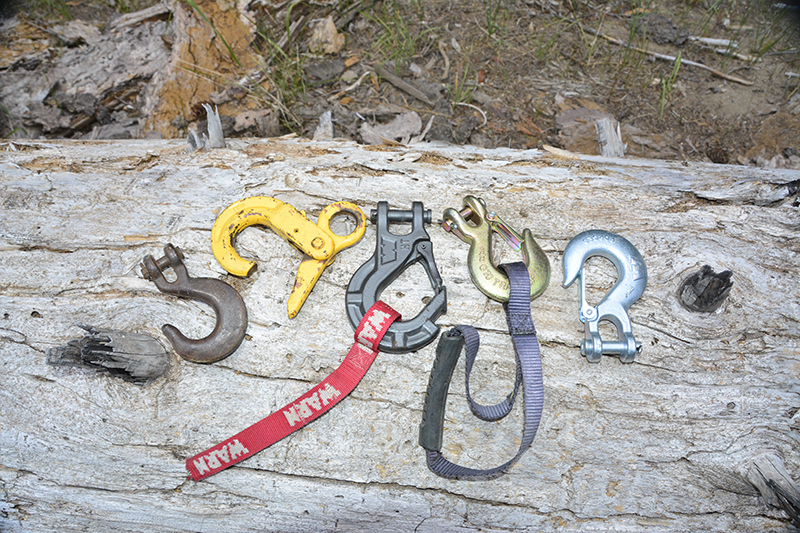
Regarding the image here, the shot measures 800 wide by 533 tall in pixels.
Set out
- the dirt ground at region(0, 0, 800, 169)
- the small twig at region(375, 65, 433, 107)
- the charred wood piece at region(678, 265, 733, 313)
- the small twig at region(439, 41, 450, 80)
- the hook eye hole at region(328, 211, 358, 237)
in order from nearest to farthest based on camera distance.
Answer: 1. the charred wood piece at region(678, 265, 733, 313)
2. the hook eye hole at region(328, 211, 358, 237)
3. the dirt ground at region(0, 0, 800, 169)
4. the small twig at region(375, 65, 433, 107)
5. the small twig at region(439, 41, 450, 80)

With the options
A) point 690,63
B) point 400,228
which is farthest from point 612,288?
point 690,63

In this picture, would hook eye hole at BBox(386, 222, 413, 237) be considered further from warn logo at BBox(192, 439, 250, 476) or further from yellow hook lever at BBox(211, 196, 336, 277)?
warn logo at BBox(192, 439, 250, 476)

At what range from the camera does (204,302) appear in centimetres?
252

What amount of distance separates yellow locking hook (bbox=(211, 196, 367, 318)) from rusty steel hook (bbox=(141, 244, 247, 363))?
15cm

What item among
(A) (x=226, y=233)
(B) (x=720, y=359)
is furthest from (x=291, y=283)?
(B) (x=720, y=359)

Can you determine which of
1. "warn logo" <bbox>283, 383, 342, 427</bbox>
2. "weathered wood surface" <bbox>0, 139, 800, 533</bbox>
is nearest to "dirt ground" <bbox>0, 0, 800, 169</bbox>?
"weathered wood surface" <bbox>0, 139, 800, 533</bbox>

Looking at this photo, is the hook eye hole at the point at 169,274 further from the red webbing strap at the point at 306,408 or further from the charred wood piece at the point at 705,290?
the charred wood piece at the point at 705,290

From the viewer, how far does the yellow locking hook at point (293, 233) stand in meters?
2.51

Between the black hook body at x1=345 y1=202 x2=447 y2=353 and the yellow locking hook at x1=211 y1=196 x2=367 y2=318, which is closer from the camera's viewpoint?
the black hook body at x1=345 y1=202 x2=447 y2=353

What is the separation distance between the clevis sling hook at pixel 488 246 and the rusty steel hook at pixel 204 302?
1253mm

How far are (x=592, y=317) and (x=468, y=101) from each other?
8.50ft

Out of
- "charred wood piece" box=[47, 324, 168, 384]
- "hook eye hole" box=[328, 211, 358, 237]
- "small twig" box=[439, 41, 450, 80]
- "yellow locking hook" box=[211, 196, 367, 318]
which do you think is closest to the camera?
"charred wood piece" box=[47, 324, 168, 384]

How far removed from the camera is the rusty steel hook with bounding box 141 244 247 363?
7.69 feet

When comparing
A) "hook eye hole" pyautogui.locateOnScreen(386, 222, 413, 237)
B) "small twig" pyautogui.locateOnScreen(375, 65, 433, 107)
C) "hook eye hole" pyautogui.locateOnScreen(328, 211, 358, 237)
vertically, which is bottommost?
"hook eye hole" pyautogui.locateOnScreen(328, 211, 358, 237)
